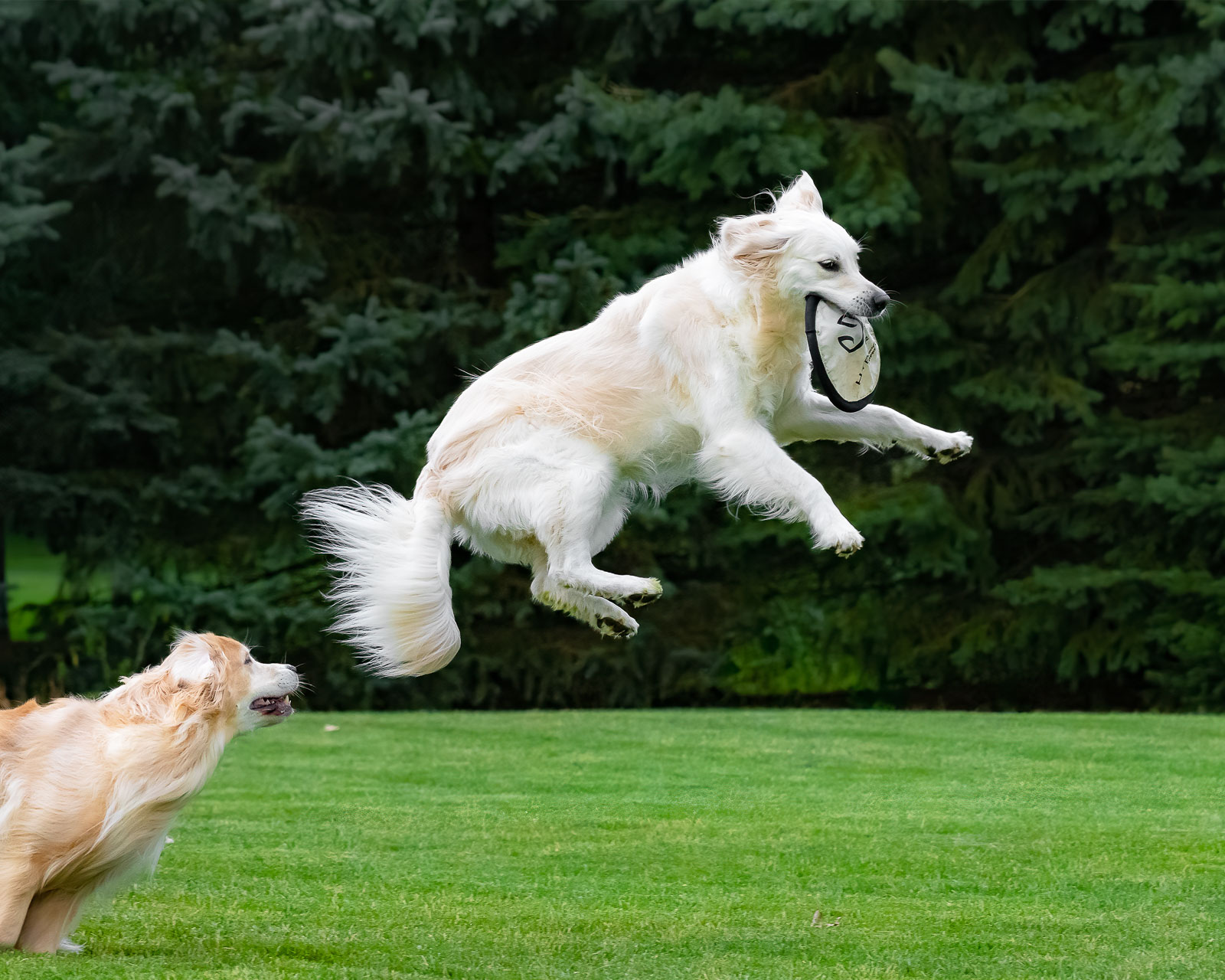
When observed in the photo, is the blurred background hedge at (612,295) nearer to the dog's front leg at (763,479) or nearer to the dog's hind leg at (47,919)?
the dog's hind leg at (47,919)

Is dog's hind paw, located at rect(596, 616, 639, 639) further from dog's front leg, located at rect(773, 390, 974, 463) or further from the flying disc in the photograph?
the flying disc

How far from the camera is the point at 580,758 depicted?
35.4 feet

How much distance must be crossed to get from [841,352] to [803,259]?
28 centimetres

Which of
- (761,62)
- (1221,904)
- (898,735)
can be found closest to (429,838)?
(1221,904)

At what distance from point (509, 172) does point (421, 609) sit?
10700 millimetres

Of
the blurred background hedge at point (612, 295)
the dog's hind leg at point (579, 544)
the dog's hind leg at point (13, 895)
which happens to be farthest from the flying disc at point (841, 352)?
the blurred background hedge at point (612, 295)

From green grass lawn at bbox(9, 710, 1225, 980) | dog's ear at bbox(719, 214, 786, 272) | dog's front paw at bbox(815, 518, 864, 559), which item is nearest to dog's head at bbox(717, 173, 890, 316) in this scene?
dog's ear at bbox(719, 214, 786, 272)

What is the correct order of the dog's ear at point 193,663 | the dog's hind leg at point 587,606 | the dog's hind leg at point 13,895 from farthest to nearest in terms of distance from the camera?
the dog's ear at point 193,663 < the dog's hind leg at point 13,895 < the dog's hind leg at point 587,606

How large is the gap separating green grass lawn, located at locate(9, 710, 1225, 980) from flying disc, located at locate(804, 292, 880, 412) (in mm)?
2246

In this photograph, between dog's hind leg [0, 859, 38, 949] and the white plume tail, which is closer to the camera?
the white plume tail

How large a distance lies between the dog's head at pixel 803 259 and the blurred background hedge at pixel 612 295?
30.1 feet

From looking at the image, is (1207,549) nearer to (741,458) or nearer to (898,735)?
(898,735)

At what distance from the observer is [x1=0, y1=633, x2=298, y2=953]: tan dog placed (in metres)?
5.25

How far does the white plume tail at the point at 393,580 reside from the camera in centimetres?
445
